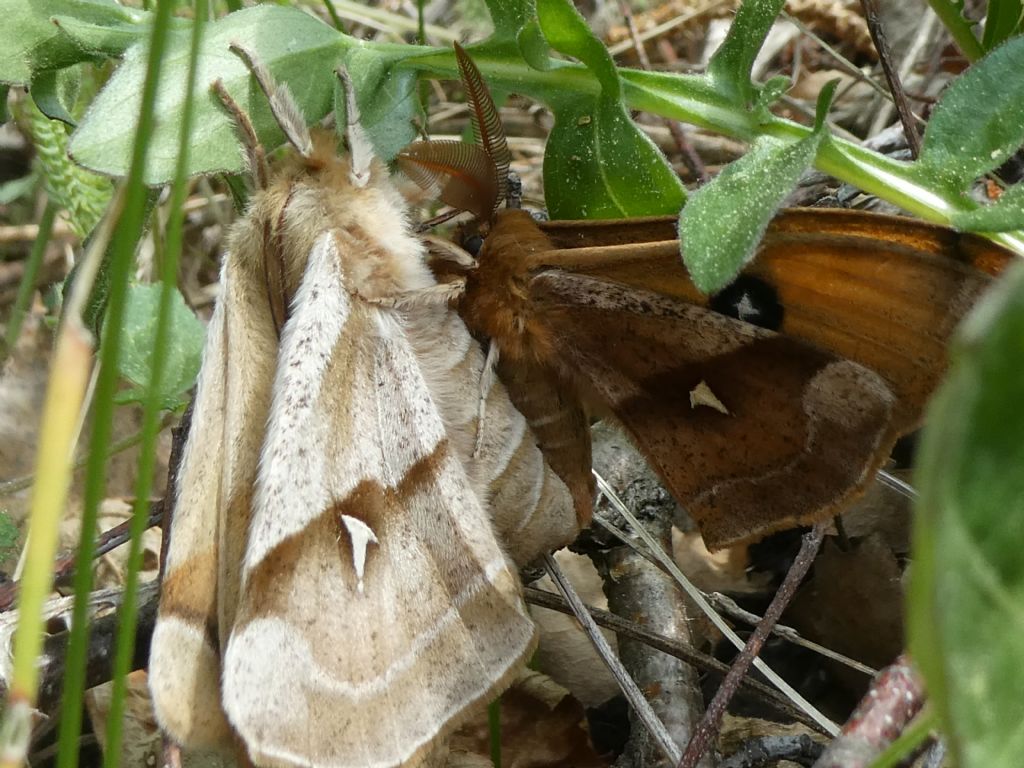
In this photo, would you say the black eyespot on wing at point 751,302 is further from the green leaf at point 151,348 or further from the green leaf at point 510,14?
the green leaf at point 151,348

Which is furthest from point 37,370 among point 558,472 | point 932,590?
point 932,590

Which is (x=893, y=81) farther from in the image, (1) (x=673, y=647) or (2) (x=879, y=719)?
(2) (x=879, y=719)

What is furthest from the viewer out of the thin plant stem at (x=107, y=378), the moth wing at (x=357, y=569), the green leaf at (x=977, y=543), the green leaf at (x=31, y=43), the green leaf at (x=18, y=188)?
the green leaf at (x=18, y=188)

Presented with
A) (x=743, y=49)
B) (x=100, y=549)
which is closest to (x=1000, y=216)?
(x=743, y=49)

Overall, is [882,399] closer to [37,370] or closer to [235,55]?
[235,55]

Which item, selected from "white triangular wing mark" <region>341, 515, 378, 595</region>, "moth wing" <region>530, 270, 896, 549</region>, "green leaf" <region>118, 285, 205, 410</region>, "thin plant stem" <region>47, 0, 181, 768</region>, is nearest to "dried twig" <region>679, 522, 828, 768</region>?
"moth wing" <region>530, 270, 896, 549</region>

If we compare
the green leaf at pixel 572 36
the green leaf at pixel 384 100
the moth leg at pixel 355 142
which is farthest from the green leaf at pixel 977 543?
the green leaf at pixel 384 100
